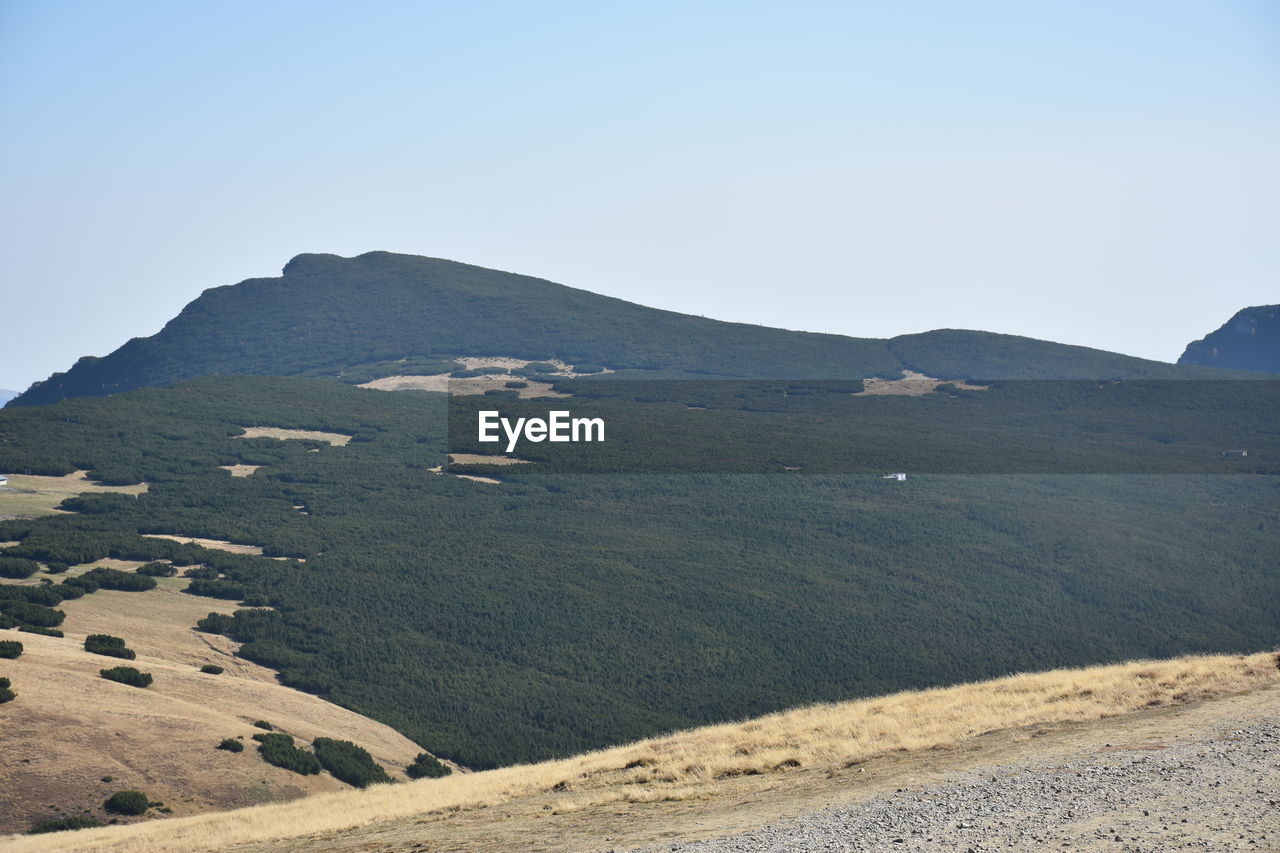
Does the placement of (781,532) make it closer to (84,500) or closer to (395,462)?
(395,462)

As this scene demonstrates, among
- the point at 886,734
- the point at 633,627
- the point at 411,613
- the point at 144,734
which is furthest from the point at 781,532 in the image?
the point at 886,734

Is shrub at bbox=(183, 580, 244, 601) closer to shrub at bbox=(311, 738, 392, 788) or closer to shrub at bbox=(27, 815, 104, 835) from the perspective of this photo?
shrub at bbox=(311, 738, 392, 788)

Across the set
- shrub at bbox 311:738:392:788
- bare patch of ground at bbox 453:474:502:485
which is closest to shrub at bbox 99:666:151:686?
shrub at bbox 311:738:392:788

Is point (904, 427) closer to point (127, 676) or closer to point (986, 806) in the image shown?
point (127, 676)

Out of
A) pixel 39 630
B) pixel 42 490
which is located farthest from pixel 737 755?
pixel 42 490

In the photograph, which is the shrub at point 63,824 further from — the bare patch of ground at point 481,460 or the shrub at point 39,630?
the bare patch of ground at point 481,460

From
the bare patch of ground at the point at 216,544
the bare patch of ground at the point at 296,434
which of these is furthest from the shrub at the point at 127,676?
the bare patch of ground at the point at 296,434
